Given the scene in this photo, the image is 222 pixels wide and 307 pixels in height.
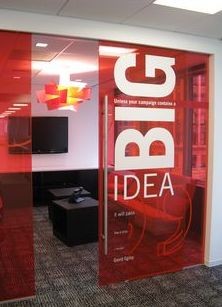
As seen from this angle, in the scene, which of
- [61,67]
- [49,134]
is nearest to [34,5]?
[61,67]

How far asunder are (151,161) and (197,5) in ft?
5.05

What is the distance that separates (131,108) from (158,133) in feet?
1.38

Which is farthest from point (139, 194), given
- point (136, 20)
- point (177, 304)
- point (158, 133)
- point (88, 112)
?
point (88, 112)

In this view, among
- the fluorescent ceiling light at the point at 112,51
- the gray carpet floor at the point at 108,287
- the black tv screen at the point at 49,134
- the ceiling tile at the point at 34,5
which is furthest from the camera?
the black tv screen at the point at 49,134

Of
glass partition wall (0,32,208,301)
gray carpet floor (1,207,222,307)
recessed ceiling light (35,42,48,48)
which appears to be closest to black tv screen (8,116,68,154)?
recessed ceiling light (35,42,48,48)

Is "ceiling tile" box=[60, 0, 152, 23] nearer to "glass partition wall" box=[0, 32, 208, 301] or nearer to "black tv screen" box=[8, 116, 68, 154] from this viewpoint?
"glass partition wall" box=[0, 32, 208, 301]

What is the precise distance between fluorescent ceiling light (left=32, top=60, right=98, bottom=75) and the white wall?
203 cm

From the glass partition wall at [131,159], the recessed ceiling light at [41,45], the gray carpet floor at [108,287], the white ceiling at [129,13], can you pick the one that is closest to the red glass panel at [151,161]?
Answer: the glass partition wall at [131,159]

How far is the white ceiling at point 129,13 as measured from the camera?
2.81 meters

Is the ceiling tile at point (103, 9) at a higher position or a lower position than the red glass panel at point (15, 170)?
higher

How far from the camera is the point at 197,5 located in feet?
9.67

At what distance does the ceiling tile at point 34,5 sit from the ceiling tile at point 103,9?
0.08 metres

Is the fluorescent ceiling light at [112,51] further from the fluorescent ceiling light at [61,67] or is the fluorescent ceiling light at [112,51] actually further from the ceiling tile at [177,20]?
the fluorescent ceiling light at [61,67]

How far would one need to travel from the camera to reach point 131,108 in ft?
11.4
